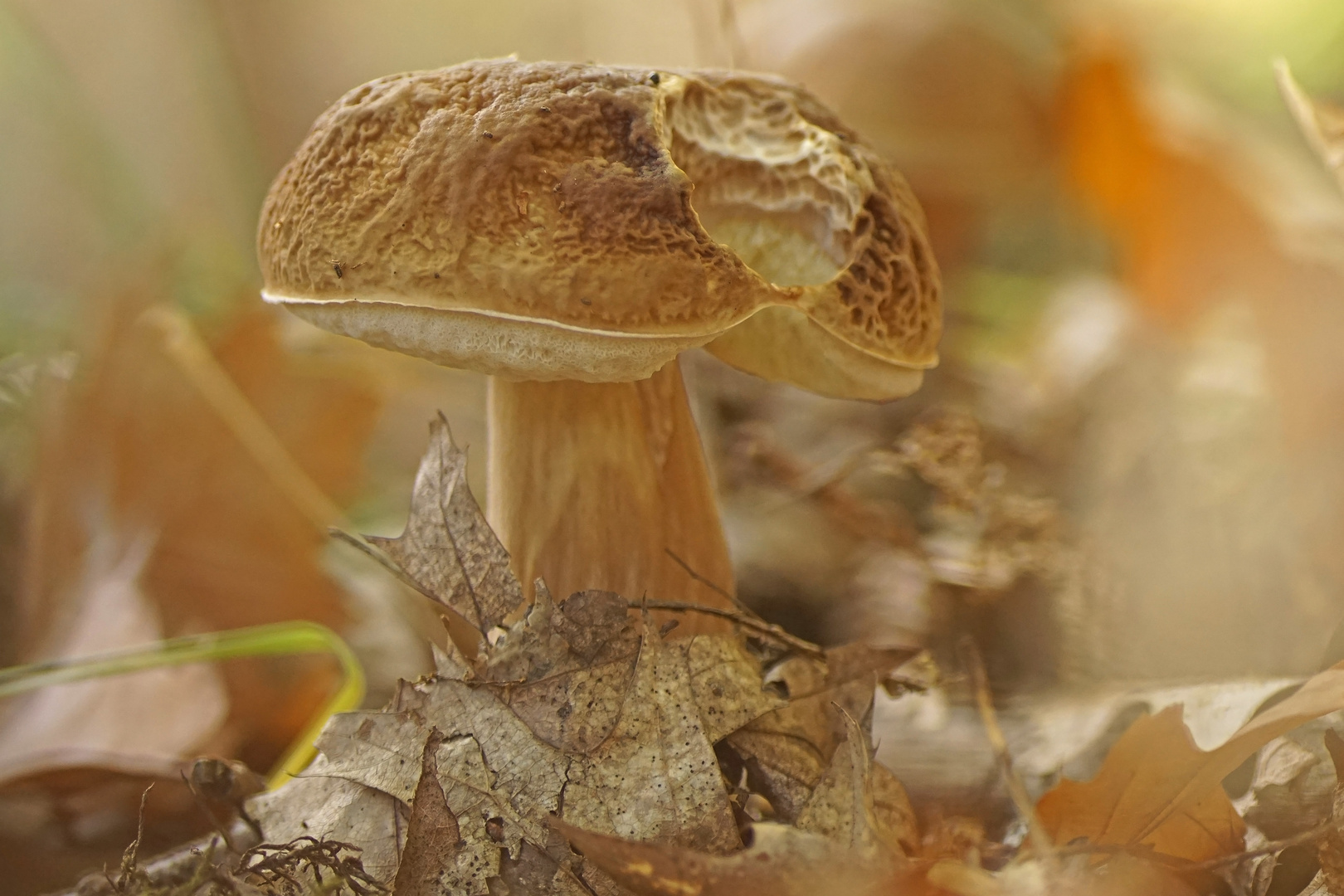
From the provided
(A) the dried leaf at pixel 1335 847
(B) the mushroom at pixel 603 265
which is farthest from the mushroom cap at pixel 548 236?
(A) the dried leaf at pixel 1335 847

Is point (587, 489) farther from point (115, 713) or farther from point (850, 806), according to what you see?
point (115, 713)

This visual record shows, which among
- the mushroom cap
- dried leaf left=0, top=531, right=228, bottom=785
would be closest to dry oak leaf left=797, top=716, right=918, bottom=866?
the mushroom cap

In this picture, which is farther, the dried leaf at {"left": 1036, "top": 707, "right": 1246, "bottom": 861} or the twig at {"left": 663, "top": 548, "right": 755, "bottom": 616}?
the twig at {"left": 663, "top": 548, "right": 755, "bottom": 616}

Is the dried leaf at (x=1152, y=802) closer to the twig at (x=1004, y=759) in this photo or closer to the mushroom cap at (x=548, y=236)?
the twig at (x=1004, y=759)

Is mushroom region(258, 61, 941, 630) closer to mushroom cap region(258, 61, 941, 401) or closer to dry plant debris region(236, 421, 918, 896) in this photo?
mushroom cap region(258, 61, 941, 401)

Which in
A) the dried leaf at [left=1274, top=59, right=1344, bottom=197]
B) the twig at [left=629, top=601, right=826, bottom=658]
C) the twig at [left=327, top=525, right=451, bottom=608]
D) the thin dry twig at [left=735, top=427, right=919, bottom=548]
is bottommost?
the thin dry twig at [left=735, top=427, right=919, bottom=548]

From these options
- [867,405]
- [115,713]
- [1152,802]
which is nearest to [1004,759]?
[1152,802]
